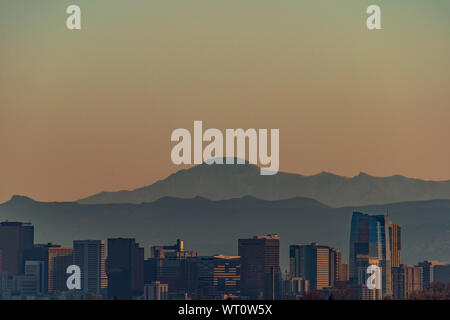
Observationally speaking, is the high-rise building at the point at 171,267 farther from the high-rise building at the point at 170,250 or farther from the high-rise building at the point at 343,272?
the high-rise building at the point at 343,272

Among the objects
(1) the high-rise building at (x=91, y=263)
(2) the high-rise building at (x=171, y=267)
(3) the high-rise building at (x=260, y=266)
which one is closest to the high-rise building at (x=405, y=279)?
(3) the high-rise building at (x=260, y=266)

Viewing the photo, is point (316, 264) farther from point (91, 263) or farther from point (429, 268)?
point (91, 263)

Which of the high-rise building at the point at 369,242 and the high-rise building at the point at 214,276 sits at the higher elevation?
the high-rise building at the point at 369,242

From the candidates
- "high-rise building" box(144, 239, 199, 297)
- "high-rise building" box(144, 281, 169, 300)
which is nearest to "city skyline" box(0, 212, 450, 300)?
"high-rise building" box(144, 281, 169, 300)

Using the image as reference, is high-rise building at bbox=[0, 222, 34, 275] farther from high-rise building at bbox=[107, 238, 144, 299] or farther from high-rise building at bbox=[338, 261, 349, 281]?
high-rise building at bbox=[338, 261, 349, 281]
